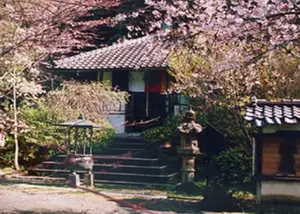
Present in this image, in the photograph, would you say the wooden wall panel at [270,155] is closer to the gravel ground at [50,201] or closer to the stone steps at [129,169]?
the gravel ground at [50,201]

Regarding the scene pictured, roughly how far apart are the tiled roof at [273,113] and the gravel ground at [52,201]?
214 centimetres

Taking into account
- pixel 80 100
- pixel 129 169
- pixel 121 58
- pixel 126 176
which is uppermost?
pixel 121 58

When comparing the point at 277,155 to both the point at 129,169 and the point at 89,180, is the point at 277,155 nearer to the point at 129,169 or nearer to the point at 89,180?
the point at 89,180

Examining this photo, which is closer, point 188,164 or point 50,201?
point 50,201

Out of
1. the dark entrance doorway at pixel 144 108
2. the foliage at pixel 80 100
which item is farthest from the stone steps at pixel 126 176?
the dark entrance doorway at pixel 144 108

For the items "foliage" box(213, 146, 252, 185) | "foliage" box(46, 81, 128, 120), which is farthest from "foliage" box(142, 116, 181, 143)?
"foliage" box(213, 146, 252, 185)

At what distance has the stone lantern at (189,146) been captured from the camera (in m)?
13.0

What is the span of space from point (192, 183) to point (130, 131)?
5.37m

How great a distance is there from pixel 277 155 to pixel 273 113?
768 mm

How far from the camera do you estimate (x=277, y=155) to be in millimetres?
9289

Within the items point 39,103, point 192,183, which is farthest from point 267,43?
point 39,103

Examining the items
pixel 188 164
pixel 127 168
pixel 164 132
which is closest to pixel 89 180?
pixel 127 168

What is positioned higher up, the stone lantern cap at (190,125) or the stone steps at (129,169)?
the stone lantern cap at (190,125)

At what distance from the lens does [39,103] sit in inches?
634
